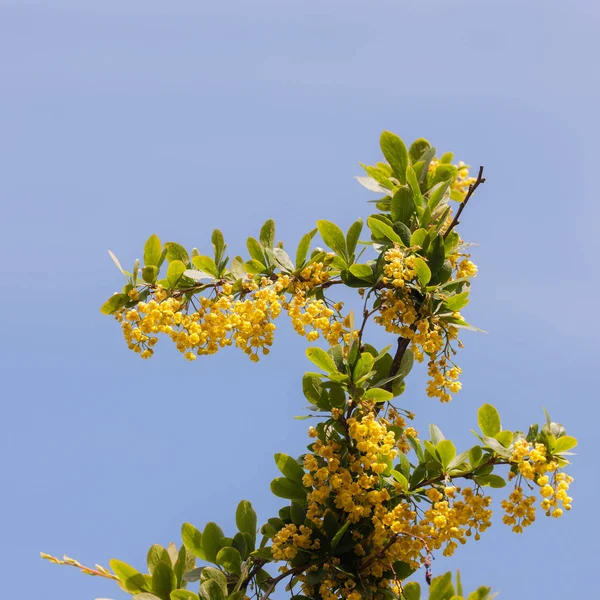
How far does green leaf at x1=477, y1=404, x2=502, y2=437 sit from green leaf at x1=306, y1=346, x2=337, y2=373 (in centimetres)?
90

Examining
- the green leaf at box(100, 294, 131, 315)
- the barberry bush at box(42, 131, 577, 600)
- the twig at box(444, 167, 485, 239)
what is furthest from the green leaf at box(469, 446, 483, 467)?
the green leaf at box(100, 294, 131, 315)

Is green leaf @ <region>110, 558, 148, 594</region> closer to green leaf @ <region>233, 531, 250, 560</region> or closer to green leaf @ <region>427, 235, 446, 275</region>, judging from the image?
green leaf @ <region>233, 531, 250, 560</region>

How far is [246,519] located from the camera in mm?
4453

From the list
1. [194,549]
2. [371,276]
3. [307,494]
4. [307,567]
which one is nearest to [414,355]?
[371,276]

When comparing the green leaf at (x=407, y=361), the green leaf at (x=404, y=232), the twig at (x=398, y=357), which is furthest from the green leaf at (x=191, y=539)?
the green leaf at (x=404, y=232)

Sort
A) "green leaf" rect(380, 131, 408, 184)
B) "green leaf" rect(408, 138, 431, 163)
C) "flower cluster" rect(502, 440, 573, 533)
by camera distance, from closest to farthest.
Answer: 1. "flower cluster" rect(502, 440, 573, 533)
2. "green leaf" rect(380, 131, 408, 184)
3. "green leaf" rect(408, 138, 431, 163)

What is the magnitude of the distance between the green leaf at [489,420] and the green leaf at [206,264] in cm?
179

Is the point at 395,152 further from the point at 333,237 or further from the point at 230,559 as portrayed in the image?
the point at 230,559

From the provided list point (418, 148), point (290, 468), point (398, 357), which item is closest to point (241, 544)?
point (290, 468)

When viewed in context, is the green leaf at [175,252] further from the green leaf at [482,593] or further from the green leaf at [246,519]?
the green leaf at [482,593]

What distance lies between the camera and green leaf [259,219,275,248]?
4.59 metres

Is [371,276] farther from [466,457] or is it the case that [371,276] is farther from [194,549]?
[194,549]

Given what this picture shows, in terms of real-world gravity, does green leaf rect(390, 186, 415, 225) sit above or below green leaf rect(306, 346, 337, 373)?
above

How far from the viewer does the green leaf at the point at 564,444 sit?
12.5 feet
